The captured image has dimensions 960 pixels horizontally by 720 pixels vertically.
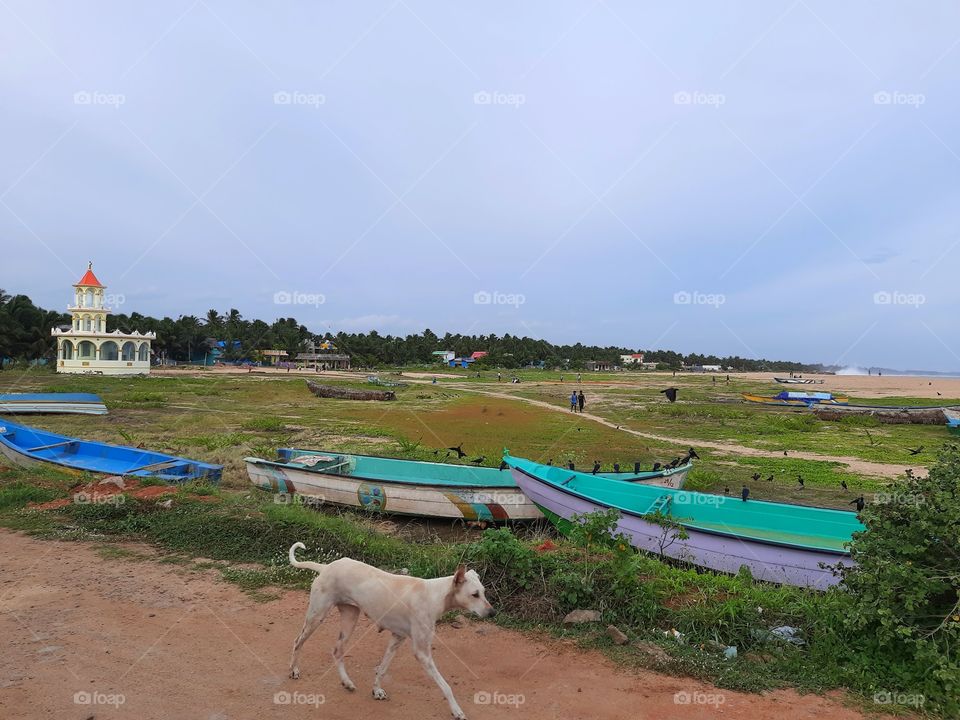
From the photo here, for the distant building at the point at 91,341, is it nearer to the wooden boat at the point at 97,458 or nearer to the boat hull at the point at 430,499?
the wooden boat at the point at 97,458

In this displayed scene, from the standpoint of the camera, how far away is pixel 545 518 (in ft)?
34.8

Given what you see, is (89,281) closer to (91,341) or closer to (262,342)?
(91,341)

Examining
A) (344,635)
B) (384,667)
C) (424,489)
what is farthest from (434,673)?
(424,489)

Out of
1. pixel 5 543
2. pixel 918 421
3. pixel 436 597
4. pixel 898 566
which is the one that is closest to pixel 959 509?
pixel 898 566

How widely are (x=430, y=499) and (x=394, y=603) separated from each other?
6.00 meters

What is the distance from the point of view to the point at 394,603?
4.52 metres

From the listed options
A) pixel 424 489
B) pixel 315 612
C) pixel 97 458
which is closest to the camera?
pixel 315 612

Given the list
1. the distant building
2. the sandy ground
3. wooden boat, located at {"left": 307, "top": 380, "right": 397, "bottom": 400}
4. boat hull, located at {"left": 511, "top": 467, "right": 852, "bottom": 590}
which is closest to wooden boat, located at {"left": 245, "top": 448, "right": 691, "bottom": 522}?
boat hull, located at {"left": 511, "top": 467, "right": 852, "bottom": 590}

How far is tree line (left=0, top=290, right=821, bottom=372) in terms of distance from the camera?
58875 mm

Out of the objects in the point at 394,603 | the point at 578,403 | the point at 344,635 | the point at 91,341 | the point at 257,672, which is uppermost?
the point at 91,341

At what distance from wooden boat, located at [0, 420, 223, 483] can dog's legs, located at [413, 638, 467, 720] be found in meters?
9.27

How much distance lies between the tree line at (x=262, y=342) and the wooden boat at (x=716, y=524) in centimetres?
6771

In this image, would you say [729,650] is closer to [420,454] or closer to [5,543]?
[5,543]

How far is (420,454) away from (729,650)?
12.4 metres
